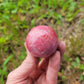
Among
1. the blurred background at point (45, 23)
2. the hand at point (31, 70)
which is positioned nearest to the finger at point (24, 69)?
the hand at point (31, 70)

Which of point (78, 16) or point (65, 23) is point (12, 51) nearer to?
point (65, 23)

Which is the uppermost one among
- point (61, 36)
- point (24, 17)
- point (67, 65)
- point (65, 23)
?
point (24, 17)

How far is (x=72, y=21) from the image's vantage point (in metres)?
2.53

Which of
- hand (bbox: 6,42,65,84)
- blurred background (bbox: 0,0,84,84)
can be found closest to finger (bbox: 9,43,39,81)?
hand (bbox: 6,42,65,84)

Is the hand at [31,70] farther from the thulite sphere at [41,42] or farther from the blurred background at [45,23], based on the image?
the blurred background at [45,23]

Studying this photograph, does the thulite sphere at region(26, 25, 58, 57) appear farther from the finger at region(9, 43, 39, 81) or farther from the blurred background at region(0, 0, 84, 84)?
the blurred background at region(0, 0, 84, 84)

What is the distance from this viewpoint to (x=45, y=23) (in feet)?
8.65

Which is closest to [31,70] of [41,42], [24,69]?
[24,69]

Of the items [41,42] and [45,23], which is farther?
[45,23]

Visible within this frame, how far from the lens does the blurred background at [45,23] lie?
7.25 ft

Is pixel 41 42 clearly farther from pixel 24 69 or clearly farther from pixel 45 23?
pixel 45 23

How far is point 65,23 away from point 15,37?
1.05 metres

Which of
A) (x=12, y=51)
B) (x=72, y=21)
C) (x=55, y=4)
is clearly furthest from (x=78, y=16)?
(x=12, y=51)

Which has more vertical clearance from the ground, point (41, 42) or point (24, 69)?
point (41, 42)
